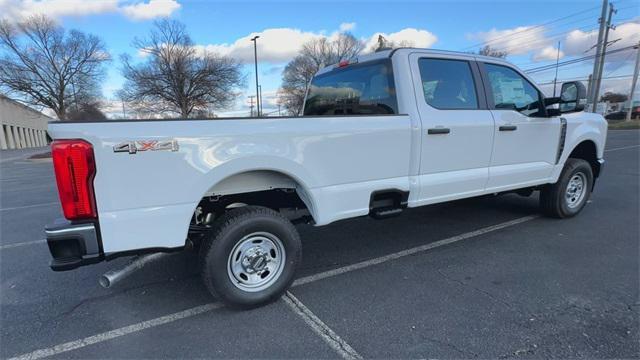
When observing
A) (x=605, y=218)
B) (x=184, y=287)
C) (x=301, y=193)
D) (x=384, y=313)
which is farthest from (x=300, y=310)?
(x=605, y=218)

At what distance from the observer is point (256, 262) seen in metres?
3.00

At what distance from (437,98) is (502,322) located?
83.9 inches

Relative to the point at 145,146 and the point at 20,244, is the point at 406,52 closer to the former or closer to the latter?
the point at 145,146

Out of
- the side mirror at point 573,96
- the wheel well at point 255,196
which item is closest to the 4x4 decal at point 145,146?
the wheel well at point 255,196

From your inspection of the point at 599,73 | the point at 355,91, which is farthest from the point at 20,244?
the point at 599,73

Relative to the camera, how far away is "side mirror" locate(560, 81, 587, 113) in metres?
4.37

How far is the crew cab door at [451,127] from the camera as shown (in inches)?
143

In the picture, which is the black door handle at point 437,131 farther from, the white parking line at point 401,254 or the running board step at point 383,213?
the white parking line at point 401,254

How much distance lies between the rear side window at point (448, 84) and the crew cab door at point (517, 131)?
0.25 meters

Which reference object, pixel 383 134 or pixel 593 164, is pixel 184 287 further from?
pixel 593 164

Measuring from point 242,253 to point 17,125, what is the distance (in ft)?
182

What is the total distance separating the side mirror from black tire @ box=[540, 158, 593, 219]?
91 centimetres

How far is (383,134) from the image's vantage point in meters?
3.31

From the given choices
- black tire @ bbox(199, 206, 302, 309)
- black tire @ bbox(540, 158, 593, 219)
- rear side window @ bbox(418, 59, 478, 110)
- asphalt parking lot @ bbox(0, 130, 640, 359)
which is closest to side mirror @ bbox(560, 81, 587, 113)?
black tire @ bbox(540, 158, 593, 219)
